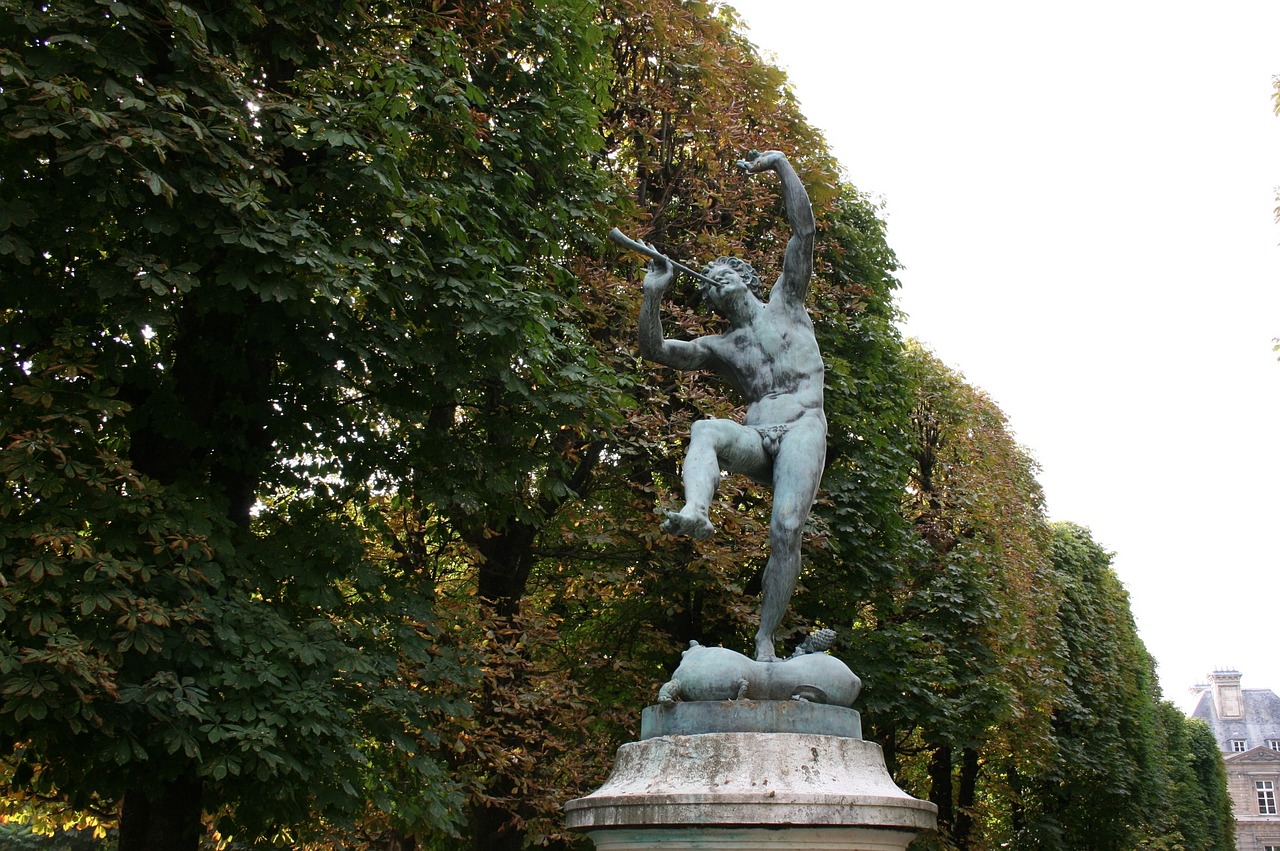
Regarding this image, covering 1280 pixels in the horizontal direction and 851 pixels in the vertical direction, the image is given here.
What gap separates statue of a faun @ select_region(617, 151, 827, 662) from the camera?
5.85 metres

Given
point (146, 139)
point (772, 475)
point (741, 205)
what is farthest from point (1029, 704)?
point (146, 139)

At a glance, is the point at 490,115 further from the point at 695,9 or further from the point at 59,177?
the point at 695,9

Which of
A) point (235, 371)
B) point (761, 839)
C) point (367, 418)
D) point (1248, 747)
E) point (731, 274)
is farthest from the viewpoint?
point (1248, 747)

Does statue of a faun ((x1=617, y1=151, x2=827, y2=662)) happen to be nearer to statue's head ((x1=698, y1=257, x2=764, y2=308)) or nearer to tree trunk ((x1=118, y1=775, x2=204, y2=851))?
statue's head ((x1=698, y1=257, x2=764, y2=308))

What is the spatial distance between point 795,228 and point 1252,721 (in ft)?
294

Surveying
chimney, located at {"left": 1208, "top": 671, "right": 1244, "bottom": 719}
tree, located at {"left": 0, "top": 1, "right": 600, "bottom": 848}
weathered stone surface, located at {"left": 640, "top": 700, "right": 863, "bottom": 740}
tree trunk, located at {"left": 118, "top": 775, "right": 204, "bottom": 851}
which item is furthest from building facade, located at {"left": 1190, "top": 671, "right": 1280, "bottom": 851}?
weathered stone surface, located at {"left": 640, "top": 700, "right": 863, "bottom": 740}

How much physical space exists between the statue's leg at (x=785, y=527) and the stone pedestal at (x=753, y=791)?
24.4 inches

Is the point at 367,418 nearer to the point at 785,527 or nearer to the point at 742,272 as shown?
the point at 742,272

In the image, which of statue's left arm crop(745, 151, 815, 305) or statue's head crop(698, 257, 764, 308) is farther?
statue's head crop(698, 257, 764, 308)

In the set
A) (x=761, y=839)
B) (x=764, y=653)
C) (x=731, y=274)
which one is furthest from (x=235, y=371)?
(x=761, y=839)

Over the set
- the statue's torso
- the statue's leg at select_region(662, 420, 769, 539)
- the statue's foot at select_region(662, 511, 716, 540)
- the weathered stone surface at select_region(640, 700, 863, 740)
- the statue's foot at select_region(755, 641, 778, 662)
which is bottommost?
the weathered stone surface at select_region(640, 700, 863, 740)

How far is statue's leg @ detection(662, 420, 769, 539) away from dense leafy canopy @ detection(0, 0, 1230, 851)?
339 cm

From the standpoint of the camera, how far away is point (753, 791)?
4883 mm

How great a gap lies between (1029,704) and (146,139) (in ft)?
59.3
